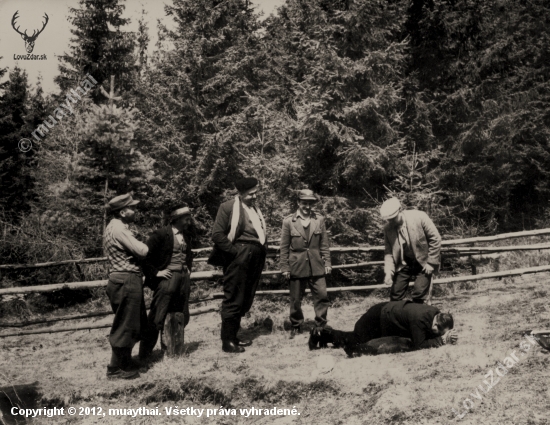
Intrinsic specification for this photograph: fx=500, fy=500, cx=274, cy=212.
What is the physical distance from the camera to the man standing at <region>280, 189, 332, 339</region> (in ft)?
20.4

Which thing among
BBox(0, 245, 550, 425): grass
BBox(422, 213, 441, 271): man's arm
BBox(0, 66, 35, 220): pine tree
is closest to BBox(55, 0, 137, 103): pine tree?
BBox(0, 66, 35, 220): pine tree

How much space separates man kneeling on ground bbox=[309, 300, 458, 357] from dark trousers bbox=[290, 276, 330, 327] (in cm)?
66

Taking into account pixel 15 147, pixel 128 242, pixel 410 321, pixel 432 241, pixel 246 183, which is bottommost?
pixel 410 321

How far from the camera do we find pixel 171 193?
46.9ft

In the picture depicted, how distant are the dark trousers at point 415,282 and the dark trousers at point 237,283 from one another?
5.12ft

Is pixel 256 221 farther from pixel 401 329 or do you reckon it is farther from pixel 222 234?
pixel 401 329

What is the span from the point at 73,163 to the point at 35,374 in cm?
723

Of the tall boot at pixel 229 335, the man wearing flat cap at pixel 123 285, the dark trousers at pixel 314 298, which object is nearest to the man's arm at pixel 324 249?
the dark trousers at pixel 314 298

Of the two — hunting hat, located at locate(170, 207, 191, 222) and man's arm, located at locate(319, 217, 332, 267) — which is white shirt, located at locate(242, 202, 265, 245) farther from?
man's arm, located at locate(319, 217, 332, 267)

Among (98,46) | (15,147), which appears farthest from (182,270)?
(15,147)

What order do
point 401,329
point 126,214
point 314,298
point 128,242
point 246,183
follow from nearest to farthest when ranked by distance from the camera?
point 128,242
point 126,214
point 401,329
point 246,183
point 314,298

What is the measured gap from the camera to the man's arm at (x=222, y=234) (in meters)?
5.30

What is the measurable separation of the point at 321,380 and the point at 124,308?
1987mm

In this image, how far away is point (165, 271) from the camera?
527cm
